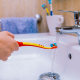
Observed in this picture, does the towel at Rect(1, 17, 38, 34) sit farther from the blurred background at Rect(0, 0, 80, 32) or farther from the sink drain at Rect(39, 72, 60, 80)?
the sink drain at Rect(39, 72, 60, 80)

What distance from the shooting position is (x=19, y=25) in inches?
43.9

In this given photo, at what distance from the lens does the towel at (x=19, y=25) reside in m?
1.10

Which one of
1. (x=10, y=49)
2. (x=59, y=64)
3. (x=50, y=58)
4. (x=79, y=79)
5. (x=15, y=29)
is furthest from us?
(x=15, y=29)

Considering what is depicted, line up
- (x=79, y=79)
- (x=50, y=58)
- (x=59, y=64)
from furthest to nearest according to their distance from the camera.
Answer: (x=50, y=58)
(x=59, y=64)
(x=79, y=79)

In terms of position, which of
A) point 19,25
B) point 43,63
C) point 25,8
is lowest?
point 43,63

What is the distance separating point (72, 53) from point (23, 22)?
0.65 m

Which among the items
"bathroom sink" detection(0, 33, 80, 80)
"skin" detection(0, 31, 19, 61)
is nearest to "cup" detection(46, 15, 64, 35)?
"bathroom sink" detection(0, 33, 80, 80)

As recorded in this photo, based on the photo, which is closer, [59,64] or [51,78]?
[51,78]

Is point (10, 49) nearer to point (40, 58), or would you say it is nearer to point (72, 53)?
point (72, 53)

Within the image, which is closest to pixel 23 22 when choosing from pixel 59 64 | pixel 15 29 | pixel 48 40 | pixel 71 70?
pixel 15 29

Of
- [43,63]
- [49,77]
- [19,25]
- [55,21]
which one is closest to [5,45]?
[49,77]

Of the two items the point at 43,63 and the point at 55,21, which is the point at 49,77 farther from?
the point at 55,21

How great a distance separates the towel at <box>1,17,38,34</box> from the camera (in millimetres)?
1097

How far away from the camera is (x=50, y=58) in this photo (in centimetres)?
78
